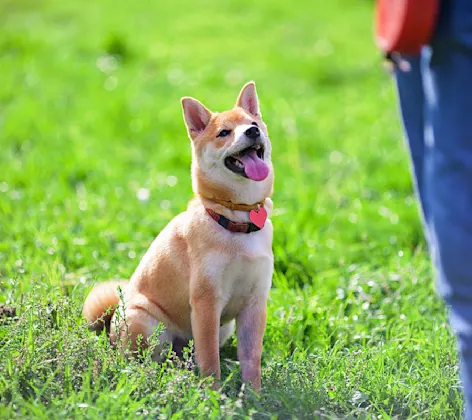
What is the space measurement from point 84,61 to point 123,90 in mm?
1284

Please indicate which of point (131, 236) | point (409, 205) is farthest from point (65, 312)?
point (409, 205)

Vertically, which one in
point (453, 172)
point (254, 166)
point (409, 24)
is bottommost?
point (254, 166)

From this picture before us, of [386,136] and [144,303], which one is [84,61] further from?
[144,303]

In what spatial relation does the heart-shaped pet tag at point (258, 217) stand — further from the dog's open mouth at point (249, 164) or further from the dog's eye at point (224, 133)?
the dog's eye at point (224, 133)

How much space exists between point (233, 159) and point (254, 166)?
11cm

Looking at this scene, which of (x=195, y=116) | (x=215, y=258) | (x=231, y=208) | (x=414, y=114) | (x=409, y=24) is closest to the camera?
(x=409, y=24)

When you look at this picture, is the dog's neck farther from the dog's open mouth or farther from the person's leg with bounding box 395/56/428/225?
Answer: the person's leg with bounding box 395/56/428/225

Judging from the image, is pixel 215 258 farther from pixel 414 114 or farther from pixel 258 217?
pixel 414 114

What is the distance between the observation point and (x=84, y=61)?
9.23m

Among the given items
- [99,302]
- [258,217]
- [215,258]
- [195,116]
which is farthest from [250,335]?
[195,116]

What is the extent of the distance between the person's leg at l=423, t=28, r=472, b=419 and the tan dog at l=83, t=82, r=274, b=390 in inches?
40.4

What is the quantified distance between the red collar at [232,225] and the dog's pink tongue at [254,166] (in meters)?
0.20

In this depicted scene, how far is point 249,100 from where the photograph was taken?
380 centimetres

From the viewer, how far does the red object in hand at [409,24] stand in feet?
8.04
